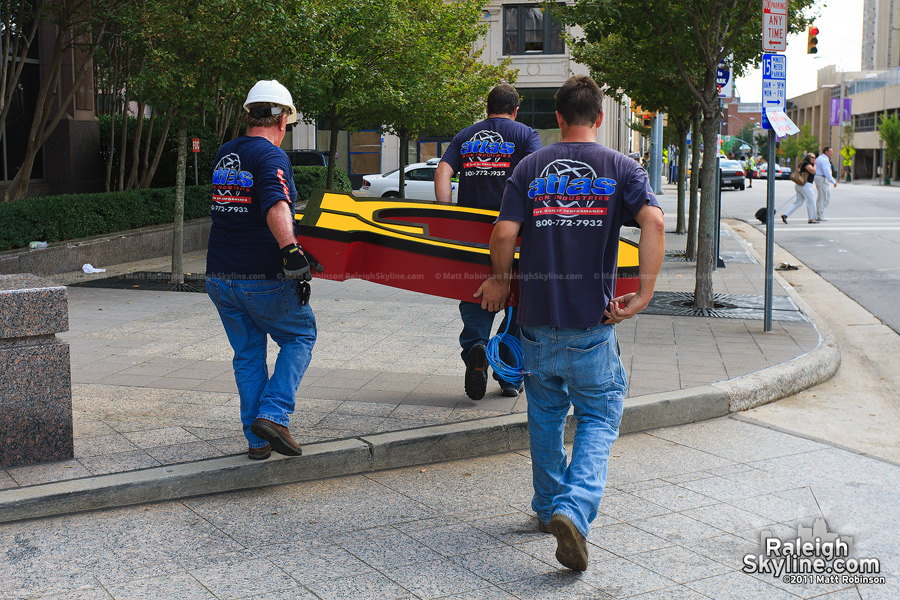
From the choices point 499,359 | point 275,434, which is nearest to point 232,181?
point 275,434

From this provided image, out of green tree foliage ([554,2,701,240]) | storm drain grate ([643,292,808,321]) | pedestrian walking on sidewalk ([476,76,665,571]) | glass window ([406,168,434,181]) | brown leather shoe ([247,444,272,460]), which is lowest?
brown leather shoe ([247,444,272,460])

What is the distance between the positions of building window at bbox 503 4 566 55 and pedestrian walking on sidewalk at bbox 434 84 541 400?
40138mm

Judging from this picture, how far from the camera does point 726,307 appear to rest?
1024cm

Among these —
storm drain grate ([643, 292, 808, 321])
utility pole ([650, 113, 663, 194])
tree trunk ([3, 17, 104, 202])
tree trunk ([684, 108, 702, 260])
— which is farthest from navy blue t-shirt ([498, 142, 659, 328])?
utility pole ([650, 113, 663, 194])

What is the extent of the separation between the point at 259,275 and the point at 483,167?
194 cm

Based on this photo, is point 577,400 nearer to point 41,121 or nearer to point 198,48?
point 198,48

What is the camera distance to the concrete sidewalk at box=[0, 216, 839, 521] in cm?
466

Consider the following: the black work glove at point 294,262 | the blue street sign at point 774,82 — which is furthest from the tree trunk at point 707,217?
the black work glove at point 294,262

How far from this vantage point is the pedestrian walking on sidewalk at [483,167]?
5.87 m

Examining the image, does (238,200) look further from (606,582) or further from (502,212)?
(606,582)

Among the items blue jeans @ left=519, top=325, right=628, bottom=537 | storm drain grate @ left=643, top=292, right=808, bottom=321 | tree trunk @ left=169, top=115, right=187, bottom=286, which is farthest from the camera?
tree trunk @ left=169, top=115, right=187, bottom=286

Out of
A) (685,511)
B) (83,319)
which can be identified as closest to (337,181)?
(83,319)

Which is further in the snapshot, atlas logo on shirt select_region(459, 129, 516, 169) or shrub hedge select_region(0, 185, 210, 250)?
shrub hedge select_region(0, 185, 210, 250)

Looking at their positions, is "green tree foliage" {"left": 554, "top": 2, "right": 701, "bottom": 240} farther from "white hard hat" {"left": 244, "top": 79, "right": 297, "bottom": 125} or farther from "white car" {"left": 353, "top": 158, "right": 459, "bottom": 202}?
"white car" {"left": 353, "top": 158, "right": 459, "bottom": 202}
